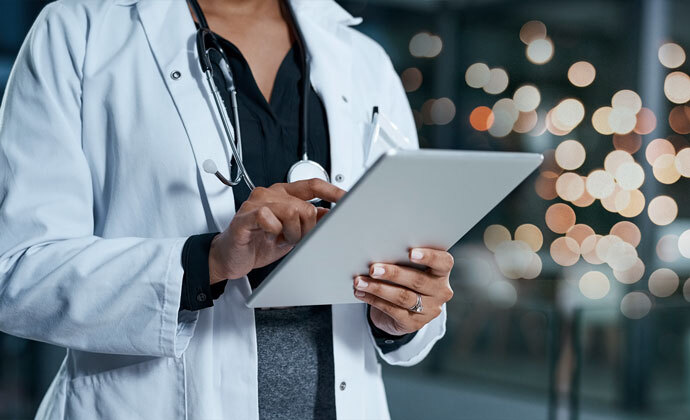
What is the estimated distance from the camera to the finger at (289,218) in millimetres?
764

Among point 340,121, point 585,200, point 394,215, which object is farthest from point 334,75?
point 585,200

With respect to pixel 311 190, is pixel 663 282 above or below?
below

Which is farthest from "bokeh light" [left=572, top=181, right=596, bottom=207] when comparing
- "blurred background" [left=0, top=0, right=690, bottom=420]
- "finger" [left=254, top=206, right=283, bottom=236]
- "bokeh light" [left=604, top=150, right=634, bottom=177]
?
"finger" [left=254, top=206, right=283, bottom=236]

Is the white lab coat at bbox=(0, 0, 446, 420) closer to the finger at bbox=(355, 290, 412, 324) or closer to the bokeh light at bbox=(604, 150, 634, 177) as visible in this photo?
the finger at bbox=(355, 290, 412, 324)

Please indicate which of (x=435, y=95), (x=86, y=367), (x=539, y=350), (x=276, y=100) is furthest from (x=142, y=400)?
(x=435, y=95)

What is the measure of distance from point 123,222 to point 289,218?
12.3 inches

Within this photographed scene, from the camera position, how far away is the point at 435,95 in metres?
5.44

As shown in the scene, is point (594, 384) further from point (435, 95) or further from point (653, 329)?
point (435, 95)

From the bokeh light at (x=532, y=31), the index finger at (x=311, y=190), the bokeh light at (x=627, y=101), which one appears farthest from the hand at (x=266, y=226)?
the bokeh light at (x=532, y=31)

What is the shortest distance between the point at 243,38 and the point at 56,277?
0.50 metres

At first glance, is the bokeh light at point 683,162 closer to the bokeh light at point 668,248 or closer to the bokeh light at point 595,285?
the bokeh light at point 668,248

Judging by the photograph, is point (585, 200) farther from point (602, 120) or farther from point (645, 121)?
point (645, 121)

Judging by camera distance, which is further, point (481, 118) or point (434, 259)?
point (481, 118)

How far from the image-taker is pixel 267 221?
750 millimetres
